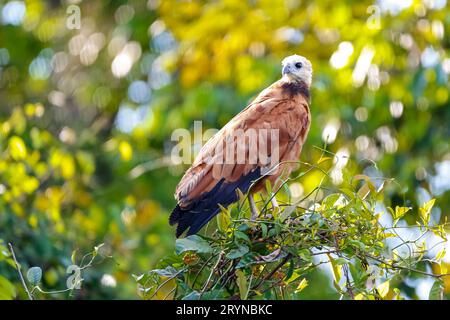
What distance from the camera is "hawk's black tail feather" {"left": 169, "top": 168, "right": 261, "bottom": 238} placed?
5332mm

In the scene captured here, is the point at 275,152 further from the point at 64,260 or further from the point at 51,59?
the point at 51,59

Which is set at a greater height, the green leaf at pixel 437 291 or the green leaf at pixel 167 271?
the green leaf at pixel 167 271

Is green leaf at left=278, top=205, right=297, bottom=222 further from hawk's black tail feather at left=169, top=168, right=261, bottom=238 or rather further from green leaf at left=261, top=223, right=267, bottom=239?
hawk's black tail feather at left=169, top=168, right=261, bottom=238

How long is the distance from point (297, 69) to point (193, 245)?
2745 millimetres

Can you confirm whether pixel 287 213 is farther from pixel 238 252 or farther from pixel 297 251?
pixel 238 252

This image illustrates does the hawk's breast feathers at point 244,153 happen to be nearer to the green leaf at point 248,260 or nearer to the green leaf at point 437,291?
the green leaf at point 248,260

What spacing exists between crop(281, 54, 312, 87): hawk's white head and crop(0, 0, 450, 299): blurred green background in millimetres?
1139

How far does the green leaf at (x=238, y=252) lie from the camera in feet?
13.5

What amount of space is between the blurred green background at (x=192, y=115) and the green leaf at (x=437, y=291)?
3449mm

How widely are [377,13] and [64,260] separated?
444 cm

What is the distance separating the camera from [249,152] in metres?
6.02

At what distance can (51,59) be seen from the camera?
13844mm

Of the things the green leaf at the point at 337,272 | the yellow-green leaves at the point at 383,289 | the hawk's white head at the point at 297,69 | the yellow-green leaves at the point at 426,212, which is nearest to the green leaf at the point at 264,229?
the green leaf at the point at 337,272

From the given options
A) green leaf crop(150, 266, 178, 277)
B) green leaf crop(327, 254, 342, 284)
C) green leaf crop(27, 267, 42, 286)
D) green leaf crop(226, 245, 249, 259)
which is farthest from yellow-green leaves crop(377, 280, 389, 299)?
green leaf crop(27, 267, 42, 286)
